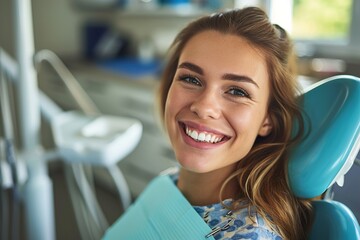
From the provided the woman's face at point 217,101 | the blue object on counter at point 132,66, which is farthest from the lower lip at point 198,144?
the blue object on counter at point 132,66

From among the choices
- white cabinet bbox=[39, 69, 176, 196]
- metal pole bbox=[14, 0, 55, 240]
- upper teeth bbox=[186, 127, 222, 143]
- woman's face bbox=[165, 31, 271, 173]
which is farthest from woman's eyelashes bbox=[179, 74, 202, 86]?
white cabinet bbox=[39, 69, 176, 196]

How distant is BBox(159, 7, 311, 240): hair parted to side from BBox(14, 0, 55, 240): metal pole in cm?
58

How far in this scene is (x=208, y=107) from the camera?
2.52ft

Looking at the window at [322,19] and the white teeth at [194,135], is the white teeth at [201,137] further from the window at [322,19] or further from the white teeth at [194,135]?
the window at [322,19]

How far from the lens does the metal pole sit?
1.20m

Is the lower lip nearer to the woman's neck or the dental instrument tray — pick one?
the woman's neck

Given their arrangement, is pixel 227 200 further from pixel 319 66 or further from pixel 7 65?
pixel 319 66

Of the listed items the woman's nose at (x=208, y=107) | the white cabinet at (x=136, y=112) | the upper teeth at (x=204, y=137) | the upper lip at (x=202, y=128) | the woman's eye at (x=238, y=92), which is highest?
the woman's eye at (x=238, y=92)

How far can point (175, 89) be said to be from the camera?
85 cm

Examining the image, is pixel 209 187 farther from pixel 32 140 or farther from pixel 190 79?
pixel 32 140

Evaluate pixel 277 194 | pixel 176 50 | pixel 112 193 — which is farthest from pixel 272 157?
pixel 112 193

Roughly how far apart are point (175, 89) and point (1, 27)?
7.85 feet

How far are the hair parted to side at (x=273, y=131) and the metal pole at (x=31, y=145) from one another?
1.90 feet

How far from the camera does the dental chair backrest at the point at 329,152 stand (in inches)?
29.3
